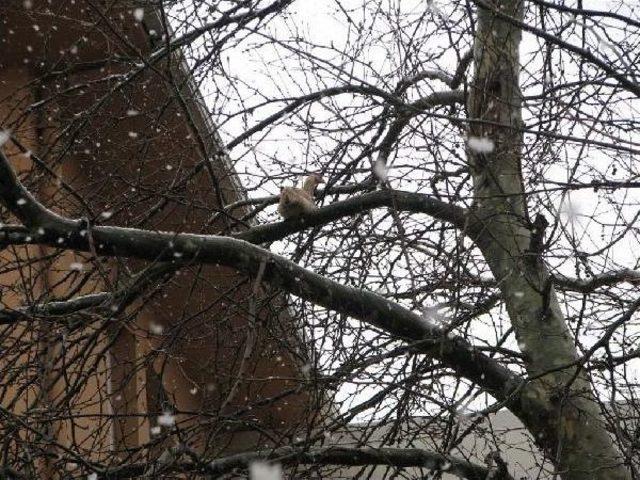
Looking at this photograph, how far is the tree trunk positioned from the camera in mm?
4453

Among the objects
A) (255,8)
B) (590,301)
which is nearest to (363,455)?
(590,301)

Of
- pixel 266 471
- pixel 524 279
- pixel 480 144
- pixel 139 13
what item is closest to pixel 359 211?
pixel 480 144

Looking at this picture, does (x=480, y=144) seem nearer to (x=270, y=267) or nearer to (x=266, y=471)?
(x=270, y=267)

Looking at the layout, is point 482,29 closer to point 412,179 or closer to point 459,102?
point 459,102

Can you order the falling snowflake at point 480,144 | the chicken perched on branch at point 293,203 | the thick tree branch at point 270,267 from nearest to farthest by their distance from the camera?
1. the thick tree branch at point 270,267
2. the chicken perched on branch at point 293,203
3. the falling snowflake at point 480,144

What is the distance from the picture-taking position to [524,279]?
4.96 m

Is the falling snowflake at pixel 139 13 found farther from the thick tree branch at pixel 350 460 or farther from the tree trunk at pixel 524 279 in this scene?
the thick tree branch at pixel 350 460

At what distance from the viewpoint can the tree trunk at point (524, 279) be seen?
4.45 meters

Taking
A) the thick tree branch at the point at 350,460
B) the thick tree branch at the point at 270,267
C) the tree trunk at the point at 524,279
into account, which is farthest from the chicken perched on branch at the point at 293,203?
the thick tree branch at the point at 350,460

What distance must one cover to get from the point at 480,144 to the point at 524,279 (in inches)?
35.7

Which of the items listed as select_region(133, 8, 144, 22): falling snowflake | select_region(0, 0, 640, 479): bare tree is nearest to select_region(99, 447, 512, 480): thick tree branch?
select_region(0, 0, 640, 479): bare tree

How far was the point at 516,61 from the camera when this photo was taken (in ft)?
18.2

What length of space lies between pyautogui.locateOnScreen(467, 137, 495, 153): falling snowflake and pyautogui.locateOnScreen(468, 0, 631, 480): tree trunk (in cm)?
3

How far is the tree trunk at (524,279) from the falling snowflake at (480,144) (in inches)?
1.3
